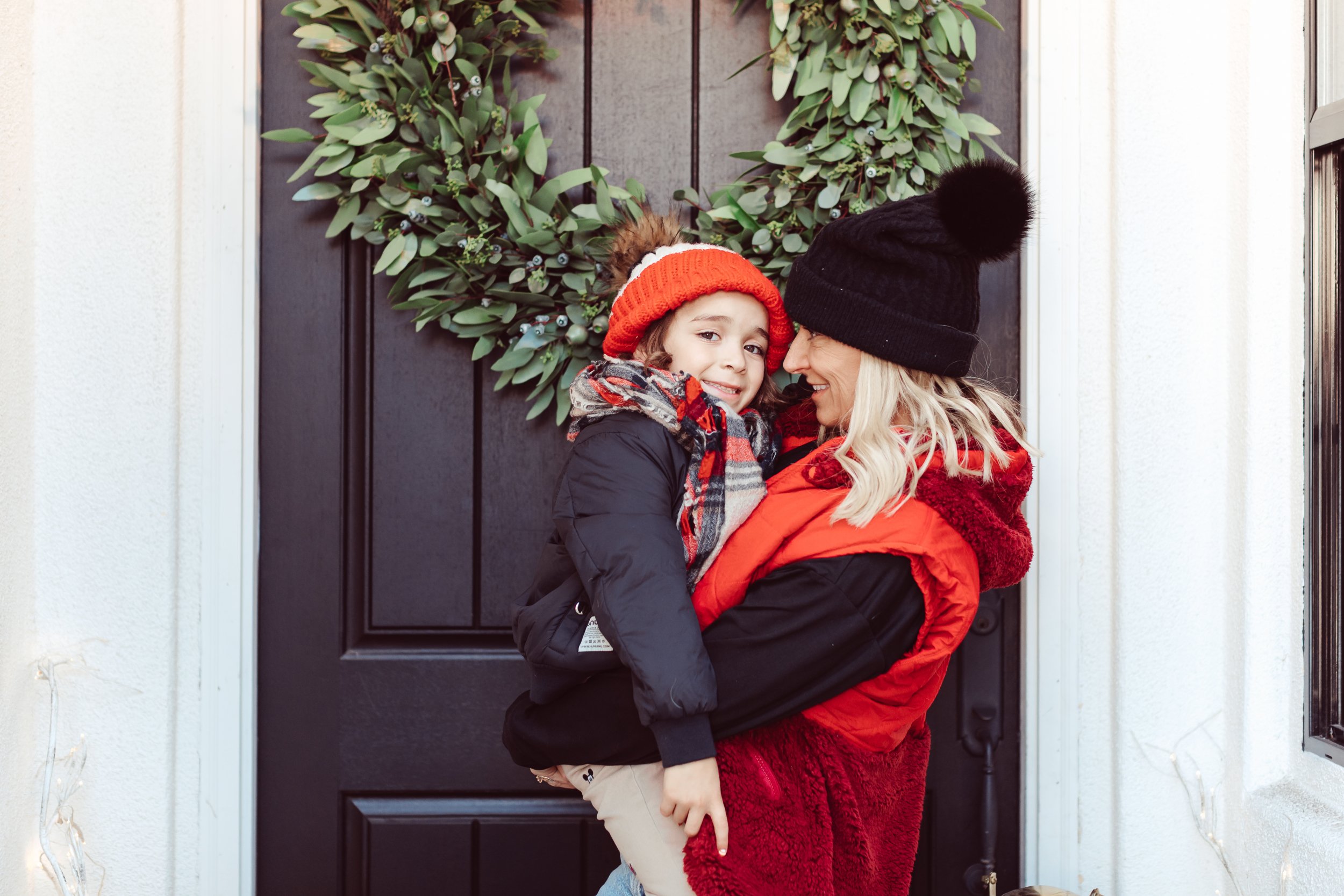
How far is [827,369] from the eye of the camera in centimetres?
124

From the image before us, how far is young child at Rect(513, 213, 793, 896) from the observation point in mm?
1025

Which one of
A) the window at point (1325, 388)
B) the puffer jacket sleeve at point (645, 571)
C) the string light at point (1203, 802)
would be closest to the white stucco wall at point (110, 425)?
the puffer jacket sleeve at point (645, 571)

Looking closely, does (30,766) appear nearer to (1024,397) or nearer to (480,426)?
(480,426)

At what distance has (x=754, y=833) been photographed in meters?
1.07

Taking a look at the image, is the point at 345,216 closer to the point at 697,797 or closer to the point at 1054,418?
the point at 697,797

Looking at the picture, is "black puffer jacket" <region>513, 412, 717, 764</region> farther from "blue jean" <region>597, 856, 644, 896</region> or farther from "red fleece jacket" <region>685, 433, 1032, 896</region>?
"blue jean" <region>597, 856, 644, 896</region>

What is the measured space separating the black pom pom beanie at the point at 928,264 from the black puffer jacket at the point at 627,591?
12.2 inches

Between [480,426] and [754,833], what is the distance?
87 centimetres

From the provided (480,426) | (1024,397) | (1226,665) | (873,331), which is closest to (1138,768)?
(1226,665)

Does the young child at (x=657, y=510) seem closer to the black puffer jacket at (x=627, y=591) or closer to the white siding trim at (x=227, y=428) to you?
the black puffer jacket at (x=627, y=591)

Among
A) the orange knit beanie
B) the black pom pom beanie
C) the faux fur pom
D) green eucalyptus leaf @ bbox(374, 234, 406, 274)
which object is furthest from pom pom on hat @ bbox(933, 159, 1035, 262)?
green eucalyptus leaf @ bbox(374, 234, 406, 274)

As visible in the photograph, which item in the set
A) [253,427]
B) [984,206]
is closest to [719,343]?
[984,206]

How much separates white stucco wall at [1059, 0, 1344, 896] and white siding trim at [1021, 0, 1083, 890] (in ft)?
0.06

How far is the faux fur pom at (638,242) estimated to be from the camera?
1396 mm
